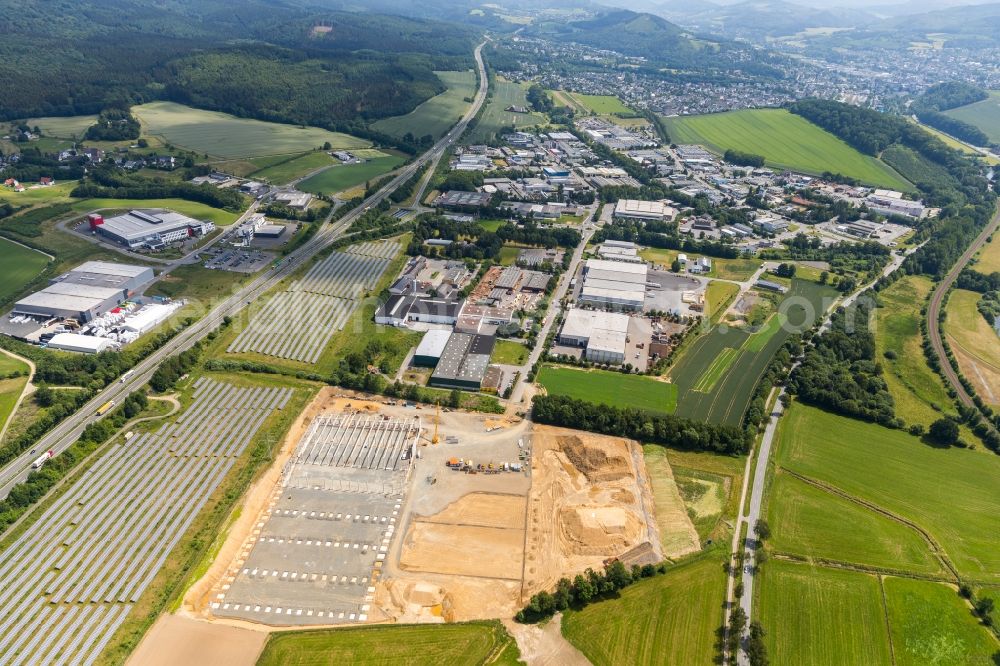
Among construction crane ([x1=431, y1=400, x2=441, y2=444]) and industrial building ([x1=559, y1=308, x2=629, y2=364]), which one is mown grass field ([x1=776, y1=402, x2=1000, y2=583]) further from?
construction crane ([x1=431, y1=400, x2=441, y2=444])

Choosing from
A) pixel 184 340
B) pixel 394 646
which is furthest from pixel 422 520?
pixel 184 340

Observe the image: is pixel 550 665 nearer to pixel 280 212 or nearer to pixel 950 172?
pixel 280 212


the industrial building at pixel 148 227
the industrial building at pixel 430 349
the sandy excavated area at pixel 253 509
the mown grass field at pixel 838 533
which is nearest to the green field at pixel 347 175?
the industrial building at pixel 148 227

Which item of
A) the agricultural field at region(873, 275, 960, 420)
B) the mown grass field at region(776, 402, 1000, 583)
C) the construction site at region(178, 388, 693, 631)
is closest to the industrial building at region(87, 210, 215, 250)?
the construction site at region(178, 388, 693, 631)

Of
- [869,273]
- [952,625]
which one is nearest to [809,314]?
[869,273]

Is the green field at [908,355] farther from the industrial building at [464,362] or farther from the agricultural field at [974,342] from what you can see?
the industrial building at [464,362]

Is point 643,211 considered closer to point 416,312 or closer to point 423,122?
point 416,312

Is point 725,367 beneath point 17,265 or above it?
above

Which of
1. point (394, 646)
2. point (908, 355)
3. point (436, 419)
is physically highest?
point (908, 355)
